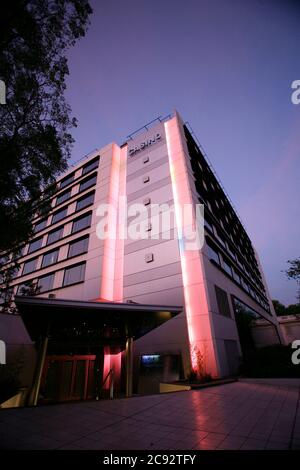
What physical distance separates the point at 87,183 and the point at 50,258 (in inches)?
383

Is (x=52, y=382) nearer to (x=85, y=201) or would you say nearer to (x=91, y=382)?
(x=91, y=382)

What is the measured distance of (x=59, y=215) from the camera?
2647cm

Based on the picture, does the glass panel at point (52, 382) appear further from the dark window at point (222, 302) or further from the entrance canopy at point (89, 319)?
the dark window at point (222, 302)

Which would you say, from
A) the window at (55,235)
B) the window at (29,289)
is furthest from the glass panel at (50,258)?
the window at (29,289)

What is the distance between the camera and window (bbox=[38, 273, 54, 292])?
21.9m

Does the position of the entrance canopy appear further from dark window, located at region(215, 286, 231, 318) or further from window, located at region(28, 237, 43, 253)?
window, located at region(28, 237, 43, 253)

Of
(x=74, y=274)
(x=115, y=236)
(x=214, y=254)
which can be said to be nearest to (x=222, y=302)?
(x=214, y=254)

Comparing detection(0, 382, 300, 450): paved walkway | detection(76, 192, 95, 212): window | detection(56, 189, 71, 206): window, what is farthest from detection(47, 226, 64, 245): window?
detection(0, 382, 300, 450): paved walkway

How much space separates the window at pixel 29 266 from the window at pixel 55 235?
9.73 feet

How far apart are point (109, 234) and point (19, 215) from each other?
9.69 m

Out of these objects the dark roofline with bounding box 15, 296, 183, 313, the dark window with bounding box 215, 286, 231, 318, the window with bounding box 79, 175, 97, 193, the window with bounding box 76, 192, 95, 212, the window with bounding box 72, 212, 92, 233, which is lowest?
the dark roofline with bounding box 15, 296, 183, 313

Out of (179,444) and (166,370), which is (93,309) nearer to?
(179,444)
